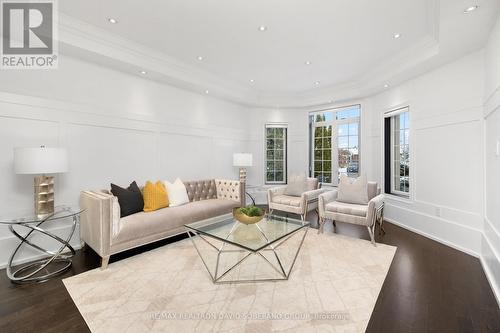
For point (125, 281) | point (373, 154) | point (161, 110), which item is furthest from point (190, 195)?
point (373, 154)

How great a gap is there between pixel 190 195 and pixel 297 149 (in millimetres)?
3377

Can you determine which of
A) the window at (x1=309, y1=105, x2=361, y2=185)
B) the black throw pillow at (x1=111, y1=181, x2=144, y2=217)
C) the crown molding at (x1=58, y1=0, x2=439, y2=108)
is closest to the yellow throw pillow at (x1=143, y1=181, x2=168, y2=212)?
the black throw pillow at (x1=111, y1=181, x2=144, y2=217)

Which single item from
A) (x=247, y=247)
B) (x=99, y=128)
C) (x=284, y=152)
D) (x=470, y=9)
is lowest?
(x=247, y=247)

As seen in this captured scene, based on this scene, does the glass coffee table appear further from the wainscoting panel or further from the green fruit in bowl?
the wainscoting panel

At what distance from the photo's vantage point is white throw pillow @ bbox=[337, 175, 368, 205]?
388 cm

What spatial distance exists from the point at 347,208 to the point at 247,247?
83.6 inches

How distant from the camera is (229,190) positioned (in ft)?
15.3

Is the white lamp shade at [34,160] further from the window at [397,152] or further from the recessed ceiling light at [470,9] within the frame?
the window at [397,152]

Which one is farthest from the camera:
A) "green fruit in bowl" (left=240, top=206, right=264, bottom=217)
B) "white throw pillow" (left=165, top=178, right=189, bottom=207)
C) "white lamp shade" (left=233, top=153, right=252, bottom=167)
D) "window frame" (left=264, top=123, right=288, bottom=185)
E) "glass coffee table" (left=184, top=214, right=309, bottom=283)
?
"window frame" (left=264, top=123, right=288, bottom=185)

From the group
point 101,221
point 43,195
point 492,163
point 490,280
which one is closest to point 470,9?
point 492,163

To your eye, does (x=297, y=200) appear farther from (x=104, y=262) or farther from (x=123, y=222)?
(x=104, y=262)

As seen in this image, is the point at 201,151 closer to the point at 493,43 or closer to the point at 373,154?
the point at 373,154

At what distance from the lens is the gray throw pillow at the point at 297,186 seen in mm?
4848

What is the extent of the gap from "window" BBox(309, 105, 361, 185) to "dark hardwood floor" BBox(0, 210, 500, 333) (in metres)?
3.14
